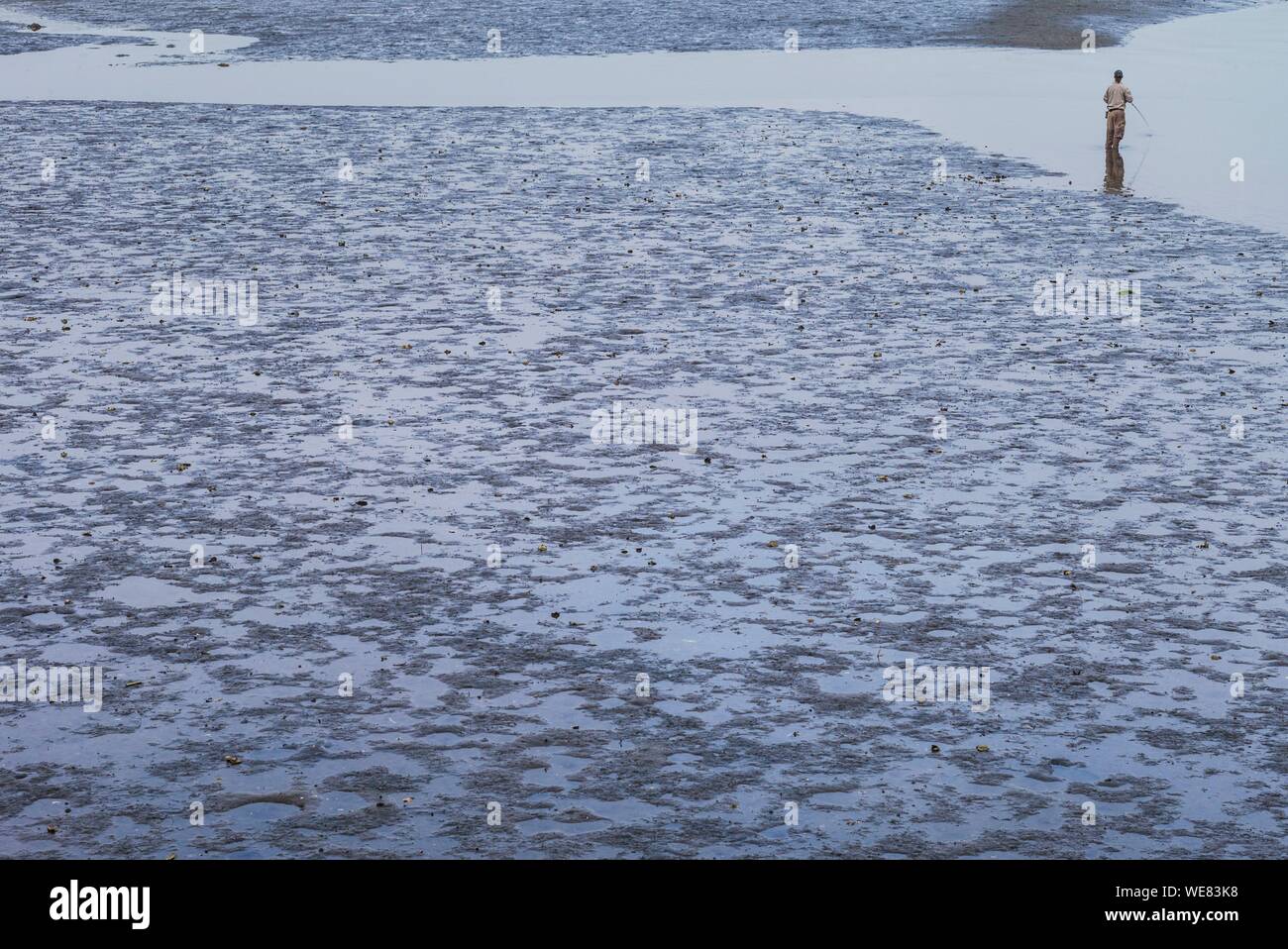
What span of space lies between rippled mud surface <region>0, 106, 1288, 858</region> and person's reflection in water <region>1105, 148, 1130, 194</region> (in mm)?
3142

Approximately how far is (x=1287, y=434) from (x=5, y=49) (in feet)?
147

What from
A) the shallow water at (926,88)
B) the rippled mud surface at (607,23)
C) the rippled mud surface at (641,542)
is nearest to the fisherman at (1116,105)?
the shallow water at (926,88)

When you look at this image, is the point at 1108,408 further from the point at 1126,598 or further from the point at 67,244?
the point at 67,244

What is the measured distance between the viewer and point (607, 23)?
2232 inches

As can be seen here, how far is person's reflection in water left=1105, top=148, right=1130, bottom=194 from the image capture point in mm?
28609

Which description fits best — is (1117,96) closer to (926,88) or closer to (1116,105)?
(1116,105)

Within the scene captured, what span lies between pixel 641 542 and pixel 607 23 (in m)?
46.2

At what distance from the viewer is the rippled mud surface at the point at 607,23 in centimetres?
5206

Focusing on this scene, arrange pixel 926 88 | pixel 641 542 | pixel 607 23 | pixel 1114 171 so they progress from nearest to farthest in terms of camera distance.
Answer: pixel 641 542 → pixel 1114 171 → pixel 926 88 → pixel 607 23

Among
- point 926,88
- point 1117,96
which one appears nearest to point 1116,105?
point 1117,96

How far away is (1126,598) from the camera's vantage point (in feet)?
39.3

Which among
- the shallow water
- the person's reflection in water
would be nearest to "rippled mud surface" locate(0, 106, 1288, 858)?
the person's reflection in water
